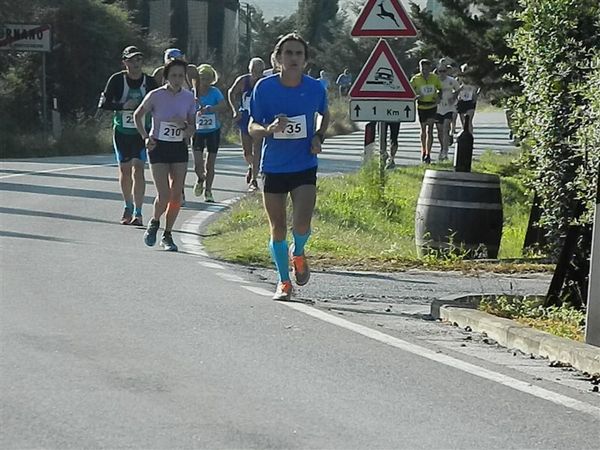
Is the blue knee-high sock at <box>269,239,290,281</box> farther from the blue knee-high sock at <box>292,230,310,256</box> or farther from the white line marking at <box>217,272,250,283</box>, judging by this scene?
the white line marking at <box>217,272,250,283</box>

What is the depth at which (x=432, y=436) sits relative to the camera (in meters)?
6.66

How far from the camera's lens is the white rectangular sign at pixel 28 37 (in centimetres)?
3909

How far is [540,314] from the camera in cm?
1050

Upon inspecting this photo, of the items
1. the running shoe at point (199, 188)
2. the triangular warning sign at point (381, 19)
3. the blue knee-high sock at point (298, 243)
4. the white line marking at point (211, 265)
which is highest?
the triangular warning sign at point (381, 19)

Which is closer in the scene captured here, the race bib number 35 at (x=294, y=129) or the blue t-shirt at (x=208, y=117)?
the race bib number 35 at (x=294, y=129)

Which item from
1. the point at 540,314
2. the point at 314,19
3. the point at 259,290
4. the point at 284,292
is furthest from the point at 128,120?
the point at 314,19

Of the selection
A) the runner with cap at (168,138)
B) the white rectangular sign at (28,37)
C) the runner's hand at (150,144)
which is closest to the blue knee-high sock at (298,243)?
the runner with cap at (168,138)

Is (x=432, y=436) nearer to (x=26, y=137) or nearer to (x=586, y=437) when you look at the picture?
(x=586, y=437)

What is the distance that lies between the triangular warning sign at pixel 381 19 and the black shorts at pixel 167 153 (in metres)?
2.79

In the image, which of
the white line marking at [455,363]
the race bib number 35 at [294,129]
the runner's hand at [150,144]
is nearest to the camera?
the white line marking at [455,363]

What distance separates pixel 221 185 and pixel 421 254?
9.66 m

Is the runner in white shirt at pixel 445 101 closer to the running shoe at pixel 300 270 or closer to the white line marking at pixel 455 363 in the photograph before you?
the running shoe at pixel 300 270

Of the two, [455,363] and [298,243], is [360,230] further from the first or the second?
[455,363]

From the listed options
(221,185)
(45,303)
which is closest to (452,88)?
(221,185)
